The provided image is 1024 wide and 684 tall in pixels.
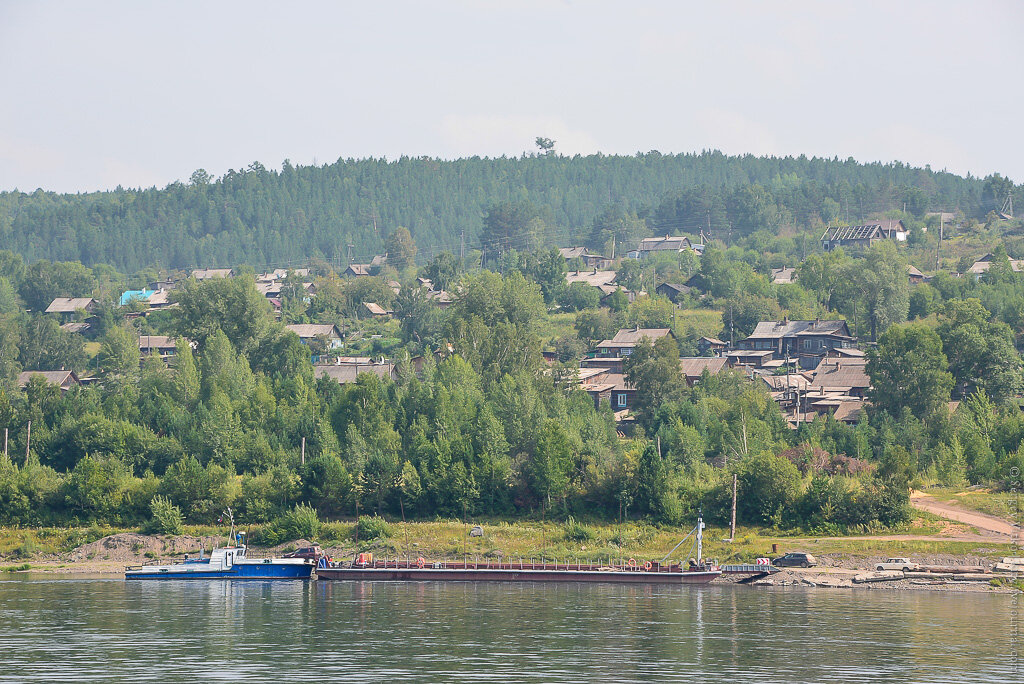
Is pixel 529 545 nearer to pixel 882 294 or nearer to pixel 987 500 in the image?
pixel 987 500

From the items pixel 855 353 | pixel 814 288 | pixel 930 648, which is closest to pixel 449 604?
pixel 930 648

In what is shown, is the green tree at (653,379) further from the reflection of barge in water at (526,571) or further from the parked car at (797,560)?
the parked car at (797,560)

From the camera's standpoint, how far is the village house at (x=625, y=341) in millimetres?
123375

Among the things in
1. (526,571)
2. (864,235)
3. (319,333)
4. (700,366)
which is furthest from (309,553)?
(864,235)

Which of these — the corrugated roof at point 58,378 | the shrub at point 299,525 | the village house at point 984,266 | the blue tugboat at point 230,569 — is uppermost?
the village house at point 984,266

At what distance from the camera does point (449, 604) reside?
2292 inches

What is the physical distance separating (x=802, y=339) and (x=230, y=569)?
72428 mm

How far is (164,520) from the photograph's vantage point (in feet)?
245

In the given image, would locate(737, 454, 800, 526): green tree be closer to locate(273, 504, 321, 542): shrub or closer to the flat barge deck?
the flat barge deck

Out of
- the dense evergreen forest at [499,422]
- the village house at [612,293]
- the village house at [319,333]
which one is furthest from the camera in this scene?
the village house at [612,293]

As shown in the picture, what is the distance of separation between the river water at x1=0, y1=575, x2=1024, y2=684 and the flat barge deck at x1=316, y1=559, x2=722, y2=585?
172 centimetres

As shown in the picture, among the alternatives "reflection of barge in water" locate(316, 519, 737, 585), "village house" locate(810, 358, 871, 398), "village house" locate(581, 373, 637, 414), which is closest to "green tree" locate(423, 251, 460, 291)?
"village house" locate(581, 373, 637, 414)

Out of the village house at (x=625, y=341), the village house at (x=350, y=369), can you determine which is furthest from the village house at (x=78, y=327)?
the village house at (x=625, y=341)

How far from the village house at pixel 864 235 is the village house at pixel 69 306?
108 m
